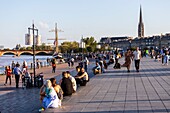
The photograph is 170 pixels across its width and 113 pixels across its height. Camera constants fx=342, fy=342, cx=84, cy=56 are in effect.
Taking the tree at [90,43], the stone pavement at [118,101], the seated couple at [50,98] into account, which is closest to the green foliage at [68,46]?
the tree at [90,43]

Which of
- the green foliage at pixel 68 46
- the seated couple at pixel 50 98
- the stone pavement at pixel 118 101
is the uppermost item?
the green foliage at pixel 68 46

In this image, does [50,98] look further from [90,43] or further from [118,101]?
[90,43]

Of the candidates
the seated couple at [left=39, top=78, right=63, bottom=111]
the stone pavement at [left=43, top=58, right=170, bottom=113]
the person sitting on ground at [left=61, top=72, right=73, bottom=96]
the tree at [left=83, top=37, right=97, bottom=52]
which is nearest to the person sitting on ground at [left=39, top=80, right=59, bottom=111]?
the seated couple at [left=39, top=78, right=63, bottom=111]

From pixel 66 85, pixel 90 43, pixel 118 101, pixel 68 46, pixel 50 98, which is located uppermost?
pixel 90 43

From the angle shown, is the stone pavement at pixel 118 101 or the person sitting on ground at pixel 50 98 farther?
the person sitting on ground at pixel 50 98

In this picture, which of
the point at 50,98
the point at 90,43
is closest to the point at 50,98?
the point at 50,98

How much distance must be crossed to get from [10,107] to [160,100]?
17.7ft

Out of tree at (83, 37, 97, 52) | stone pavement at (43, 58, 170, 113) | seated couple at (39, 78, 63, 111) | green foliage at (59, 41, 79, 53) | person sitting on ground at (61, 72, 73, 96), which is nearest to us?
stone pavement at (43, 58, 170, 113)

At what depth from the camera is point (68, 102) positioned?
416 inches

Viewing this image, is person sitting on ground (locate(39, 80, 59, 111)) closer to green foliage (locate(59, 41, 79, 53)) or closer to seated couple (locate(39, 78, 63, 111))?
seated couple (locate(39, 78, 63, 111))

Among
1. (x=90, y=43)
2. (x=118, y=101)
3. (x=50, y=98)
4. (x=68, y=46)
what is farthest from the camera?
(x=68, y=46)

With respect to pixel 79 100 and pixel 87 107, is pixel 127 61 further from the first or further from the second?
pixel 87 107

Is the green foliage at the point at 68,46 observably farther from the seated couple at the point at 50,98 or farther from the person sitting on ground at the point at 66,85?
the seated couple at the point at 50,98

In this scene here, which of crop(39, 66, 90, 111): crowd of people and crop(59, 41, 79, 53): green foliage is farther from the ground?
crop(59, 41, 79, 53): green foliage
